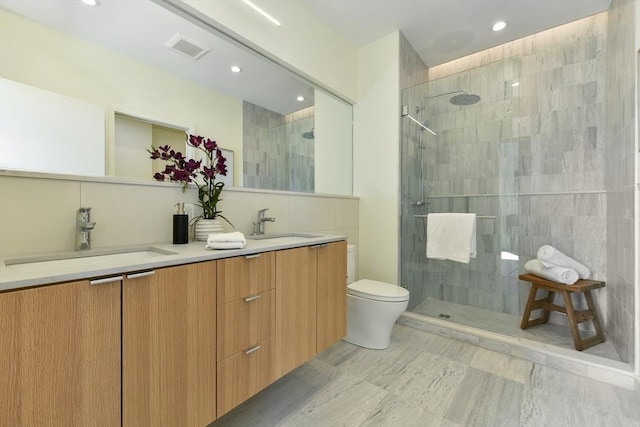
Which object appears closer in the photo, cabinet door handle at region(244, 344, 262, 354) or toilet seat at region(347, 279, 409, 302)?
cabinet door handle at region(244, 344, 262, 354)

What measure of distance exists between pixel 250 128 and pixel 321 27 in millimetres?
1205

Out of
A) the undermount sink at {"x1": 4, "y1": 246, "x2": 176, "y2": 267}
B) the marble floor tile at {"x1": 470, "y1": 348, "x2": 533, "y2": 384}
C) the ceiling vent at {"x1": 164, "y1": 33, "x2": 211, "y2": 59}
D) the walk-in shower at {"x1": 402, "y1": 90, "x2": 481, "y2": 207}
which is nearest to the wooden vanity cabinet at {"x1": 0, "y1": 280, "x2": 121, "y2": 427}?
the undermount sink at {"x1": 4, "y1": 246, "x2": 176, "y2": 267}

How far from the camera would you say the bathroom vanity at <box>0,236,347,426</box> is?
2.10 feet

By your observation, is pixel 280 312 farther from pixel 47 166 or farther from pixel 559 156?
pixel 559 156

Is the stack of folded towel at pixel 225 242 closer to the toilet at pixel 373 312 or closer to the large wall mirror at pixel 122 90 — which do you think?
the large wall mirror at pixel 122 90

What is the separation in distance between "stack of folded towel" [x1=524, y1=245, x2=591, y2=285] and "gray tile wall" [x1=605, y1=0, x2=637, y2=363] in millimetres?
188

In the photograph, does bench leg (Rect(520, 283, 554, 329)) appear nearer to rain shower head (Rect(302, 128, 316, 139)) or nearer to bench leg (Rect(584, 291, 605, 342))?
bench leg (Rect(584, 291, 605, 342))

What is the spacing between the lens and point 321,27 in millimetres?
2270

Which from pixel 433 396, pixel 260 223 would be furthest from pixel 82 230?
pixel 433 396

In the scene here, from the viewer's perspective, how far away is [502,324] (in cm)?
217

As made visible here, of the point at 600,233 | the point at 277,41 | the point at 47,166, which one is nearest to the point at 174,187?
the point at 47,166

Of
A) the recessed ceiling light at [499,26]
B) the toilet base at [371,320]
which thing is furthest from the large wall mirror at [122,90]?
the recessed ceiling light at [499,26]

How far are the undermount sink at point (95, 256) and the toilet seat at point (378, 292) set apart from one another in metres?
1.34

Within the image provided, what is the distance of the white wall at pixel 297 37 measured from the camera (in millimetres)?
1620
